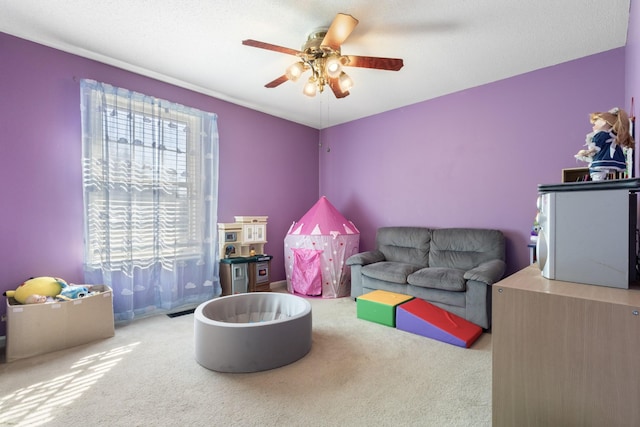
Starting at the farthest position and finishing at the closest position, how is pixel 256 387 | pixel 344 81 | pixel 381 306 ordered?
pixel 381 306 < pixel 344 81 < pixel 256 387

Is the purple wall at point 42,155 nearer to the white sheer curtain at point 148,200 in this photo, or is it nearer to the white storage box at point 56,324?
the white sheer curtain at point 148,200

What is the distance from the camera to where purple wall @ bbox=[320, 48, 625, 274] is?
9.68 ft

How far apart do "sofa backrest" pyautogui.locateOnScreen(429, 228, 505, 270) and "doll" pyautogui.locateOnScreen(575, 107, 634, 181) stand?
198cm

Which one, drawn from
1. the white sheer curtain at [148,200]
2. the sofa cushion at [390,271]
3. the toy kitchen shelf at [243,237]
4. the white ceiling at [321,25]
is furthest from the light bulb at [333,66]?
the toy kitchen shelf at [243,237]

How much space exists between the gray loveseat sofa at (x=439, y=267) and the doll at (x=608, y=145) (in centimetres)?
156

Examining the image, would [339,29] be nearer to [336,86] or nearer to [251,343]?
[336,86]

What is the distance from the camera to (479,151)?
3549mm

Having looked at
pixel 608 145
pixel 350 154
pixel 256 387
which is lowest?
pixel 256 387

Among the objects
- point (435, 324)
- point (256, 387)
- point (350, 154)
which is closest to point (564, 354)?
point (256, 387)

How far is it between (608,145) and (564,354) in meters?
1.02

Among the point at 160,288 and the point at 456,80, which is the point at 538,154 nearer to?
the point at 456,80

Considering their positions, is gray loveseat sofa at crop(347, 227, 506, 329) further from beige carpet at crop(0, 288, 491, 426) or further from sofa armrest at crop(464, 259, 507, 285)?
beige carpet at crop(0, 288, 491, 426)

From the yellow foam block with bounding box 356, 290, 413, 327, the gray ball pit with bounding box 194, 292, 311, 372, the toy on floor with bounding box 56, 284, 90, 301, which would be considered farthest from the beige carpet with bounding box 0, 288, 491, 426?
the toy on floor with bounding box 56, 284, 90, 301

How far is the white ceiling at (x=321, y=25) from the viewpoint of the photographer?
2172 millimetres
